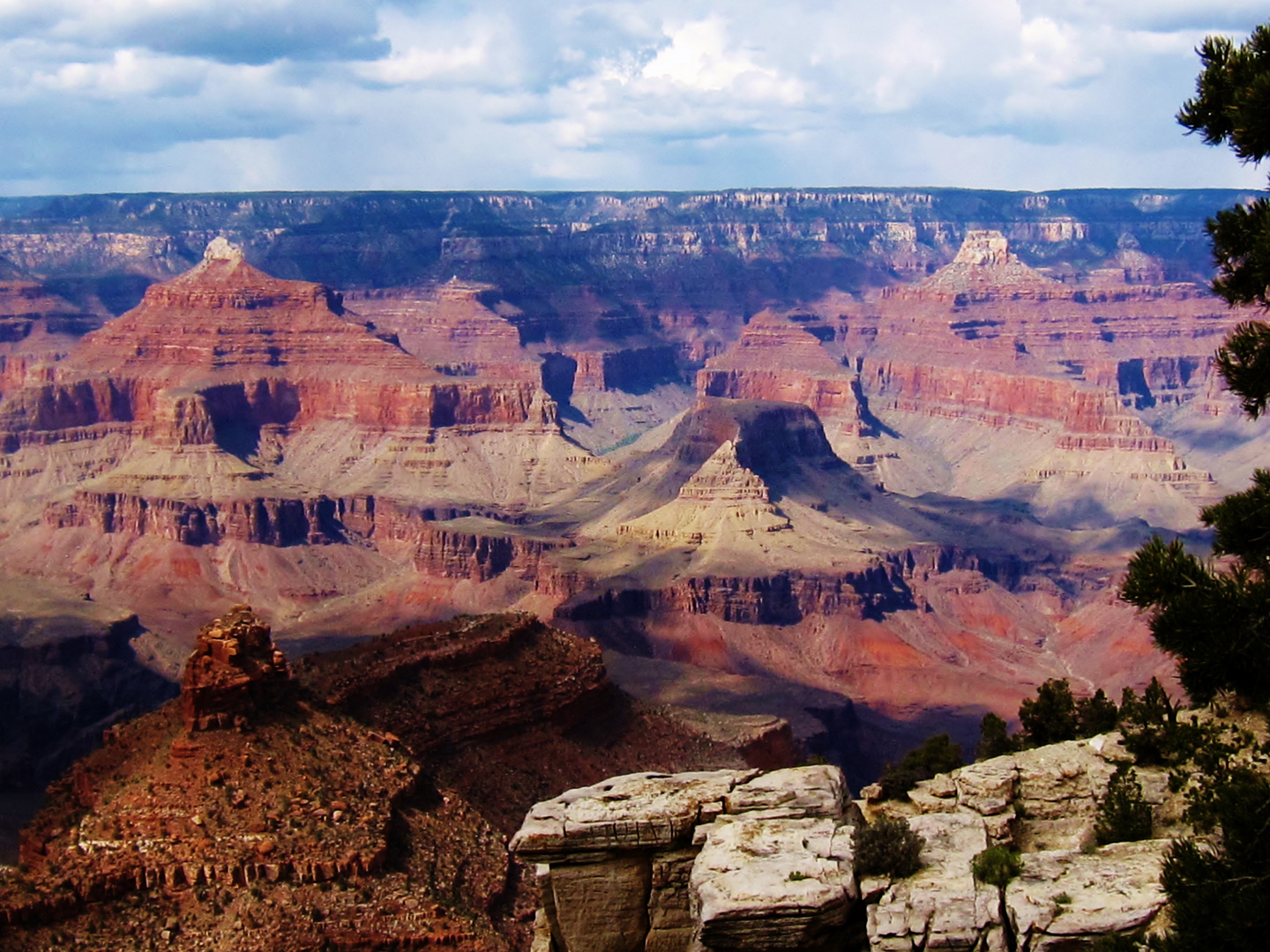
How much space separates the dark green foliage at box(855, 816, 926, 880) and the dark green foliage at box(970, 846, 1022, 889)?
0.82 metres

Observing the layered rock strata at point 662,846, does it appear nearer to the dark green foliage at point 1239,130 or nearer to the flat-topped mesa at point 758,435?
the dark green foliage at point 1239,130

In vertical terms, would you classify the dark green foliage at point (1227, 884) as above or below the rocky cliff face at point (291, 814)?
above

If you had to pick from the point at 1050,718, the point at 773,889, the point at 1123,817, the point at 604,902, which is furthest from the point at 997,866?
the point at 1050,718

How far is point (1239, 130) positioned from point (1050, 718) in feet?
80.5

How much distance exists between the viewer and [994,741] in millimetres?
46844

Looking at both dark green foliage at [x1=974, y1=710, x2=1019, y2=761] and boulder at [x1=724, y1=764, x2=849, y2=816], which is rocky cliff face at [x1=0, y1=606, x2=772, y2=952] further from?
boulder at [x1=724, y1=764, x2=849, y2=816]

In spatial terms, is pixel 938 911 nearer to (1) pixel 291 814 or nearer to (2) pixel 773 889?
(2) pixel 773 889

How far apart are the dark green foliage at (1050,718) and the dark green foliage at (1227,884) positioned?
20119 mm

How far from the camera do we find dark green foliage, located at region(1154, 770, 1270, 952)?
71.6ft

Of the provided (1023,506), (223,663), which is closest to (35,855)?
(223,663)

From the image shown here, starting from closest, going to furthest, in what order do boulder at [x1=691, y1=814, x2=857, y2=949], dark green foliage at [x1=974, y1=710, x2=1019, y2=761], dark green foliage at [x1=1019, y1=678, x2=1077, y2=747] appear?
boulder at [x1=691, y1=814, x2=857, y2=949], dark green foliage at [x1=1019, y1=678, x2=1077, y2=747], dark green foliage at [x1=974, y1=710, x2=1019, y2=761]

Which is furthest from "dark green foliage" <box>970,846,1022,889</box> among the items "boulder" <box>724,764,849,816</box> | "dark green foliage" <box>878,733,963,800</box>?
"dark green foliage" <box>878,733,963,800</box>

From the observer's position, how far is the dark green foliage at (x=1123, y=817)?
91.3ft

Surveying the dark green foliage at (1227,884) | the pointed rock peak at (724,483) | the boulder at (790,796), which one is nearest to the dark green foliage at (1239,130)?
the dark green foliage at (1227,884)
